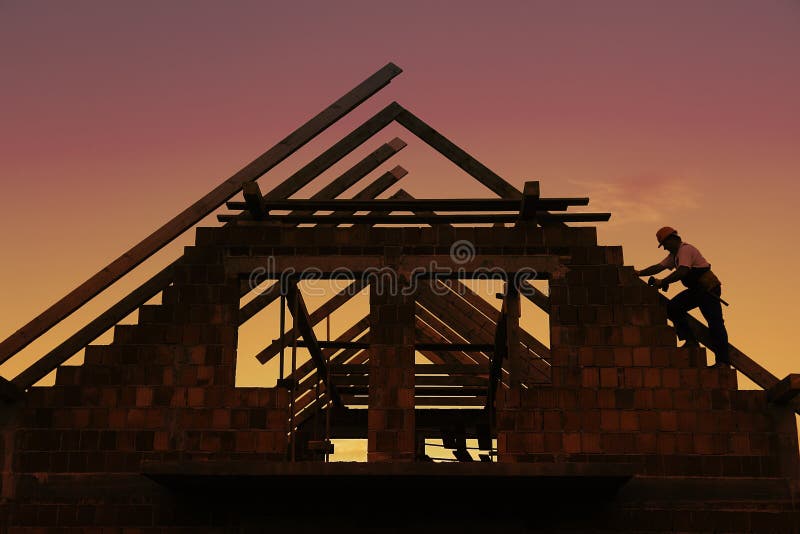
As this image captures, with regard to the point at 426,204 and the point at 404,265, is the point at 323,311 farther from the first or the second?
the point at 404,265

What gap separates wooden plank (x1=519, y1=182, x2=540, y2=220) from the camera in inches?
479

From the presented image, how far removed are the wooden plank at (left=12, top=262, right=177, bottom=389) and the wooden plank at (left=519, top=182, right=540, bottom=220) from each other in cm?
410

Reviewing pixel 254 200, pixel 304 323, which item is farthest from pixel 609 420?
pixel 254 200

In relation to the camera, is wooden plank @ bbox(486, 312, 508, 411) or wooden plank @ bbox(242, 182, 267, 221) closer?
wooden plank @ bbox(242, 182, 267, 221)

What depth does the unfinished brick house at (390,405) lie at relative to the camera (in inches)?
443

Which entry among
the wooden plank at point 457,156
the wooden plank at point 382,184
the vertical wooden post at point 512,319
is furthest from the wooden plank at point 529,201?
the wooden plank at point 382,184

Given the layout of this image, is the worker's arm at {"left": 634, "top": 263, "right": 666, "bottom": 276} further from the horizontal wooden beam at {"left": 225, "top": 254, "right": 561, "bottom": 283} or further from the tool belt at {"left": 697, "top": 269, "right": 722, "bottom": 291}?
the horizontal wooden beam at {"left": 225, "top": 254, "right": 561, "bottom": 283}

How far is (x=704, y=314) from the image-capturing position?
12070 millimetres

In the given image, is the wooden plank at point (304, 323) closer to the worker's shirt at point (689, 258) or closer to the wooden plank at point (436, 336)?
the worker's shirt at point (689, 258)

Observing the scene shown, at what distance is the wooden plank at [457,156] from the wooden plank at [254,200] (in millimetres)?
2432

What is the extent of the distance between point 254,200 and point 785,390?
616cm

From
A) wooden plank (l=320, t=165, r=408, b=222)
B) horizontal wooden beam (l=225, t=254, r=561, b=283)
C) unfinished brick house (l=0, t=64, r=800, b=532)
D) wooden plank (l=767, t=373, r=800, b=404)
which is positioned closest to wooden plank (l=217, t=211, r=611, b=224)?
unfinished brick house (l=0, t=64, r=800, b=532)

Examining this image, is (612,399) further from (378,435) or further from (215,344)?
(215,344)

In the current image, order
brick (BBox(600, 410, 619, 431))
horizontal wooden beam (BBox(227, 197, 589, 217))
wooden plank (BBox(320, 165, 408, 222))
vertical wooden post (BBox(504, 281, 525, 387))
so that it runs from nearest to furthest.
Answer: brick (BBox(600, 410, 619, 431)) → vertical wooden post (BBox(504, 281, 525, 387)) → horizontal wooden beam (BBox(227, 197, 589, 217)) → wooden plank (BBox(320, 165, 408, 222))
